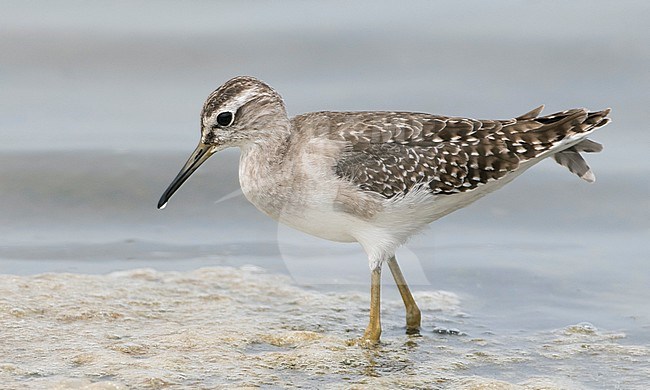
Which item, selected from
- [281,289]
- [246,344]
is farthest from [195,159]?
[281,289]

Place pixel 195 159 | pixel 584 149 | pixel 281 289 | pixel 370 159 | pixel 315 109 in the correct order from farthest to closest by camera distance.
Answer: pixel 315 109 < pixel 281 289 < pixel 584 149 < pixel 195 159 < pixel 370 159

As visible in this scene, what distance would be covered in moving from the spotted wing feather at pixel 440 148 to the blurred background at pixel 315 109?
1.41 m

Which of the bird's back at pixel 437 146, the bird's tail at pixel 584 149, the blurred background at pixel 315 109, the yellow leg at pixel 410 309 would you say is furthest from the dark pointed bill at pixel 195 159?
the bird's tail at pixel 584 149

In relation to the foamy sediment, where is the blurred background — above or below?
above

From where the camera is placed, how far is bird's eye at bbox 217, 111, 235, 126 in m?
8.68

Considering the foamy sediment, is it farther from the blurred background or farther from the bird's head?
the bird's head

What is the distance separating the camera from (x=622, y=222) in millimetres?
11242

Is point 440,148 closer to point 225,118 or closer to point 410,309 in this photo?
point 410,309

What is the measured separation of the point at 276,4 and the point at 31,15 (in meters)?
2.75

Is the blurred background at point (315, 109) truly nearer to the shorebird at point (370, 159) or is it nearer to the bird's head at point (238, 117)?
the shorebird at point (370, 159)

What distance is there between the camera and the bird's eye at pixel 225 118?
868cm

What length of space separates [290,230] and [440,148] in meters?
2.89

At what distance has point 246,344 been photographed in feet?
27.6

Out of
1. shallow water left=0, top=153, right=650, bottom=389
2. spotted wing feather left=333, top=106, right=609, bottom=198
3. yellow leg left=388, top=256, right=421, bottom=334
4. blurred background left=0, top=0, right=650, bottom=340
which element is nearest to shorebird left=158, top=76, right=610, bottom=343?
spotted wing feather left=333, top=106, right=609, bottom=198
